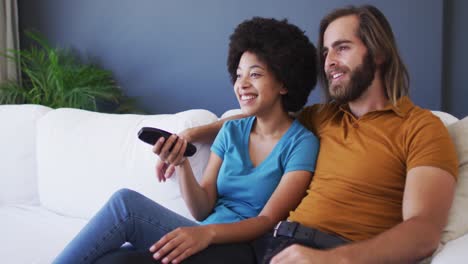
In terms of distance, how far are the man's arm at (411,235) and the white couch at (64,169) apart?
0.46 meters

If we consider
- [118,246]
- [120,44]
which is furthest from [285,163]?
[120,44]

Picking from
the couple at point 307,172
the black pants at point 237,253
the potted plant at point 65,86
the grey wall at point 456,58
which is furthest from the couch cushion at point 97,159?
the grey wall at point 456,58

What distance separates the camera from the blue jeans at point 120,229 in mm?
1250

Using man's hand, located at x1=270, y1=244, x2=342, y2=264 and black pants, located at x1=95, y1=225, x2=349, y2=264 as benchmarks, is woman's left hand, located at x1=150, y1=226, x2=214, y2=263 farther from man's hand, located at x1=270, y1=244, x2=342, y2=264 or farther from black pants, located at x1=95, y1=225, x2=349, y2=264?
man's hand, located at x1=270, y1=244, x2=342, y2=264

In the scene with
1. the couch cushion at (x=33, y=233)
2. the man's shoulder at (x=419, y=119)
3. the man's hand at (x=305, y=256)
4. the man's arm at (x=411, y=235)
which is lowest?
the couch cushion at (x=33, y=233)

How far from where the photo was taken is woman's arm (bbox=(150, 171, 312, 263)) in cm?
119

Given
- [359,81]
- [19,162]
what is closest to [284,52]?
[359,81]

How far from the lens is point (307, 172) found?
1392 millimetres

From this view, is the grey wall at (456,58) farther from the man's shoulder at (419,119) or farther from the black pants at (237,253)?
the black pants at (237,253)

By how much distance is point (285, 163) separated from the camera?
1432mm

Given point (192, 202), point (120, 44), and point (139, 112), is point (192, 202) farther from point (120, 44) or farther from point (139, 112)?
point (120, 44)

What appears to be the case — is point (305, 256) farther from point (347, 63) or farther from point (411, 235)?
point (347, 63)

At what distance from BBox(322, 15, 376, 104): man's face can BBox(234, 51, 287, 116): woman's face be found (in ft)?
0.57

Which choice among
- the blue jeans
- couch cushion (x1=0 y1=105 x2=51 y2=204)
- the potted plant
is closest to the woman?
the blue jeans
